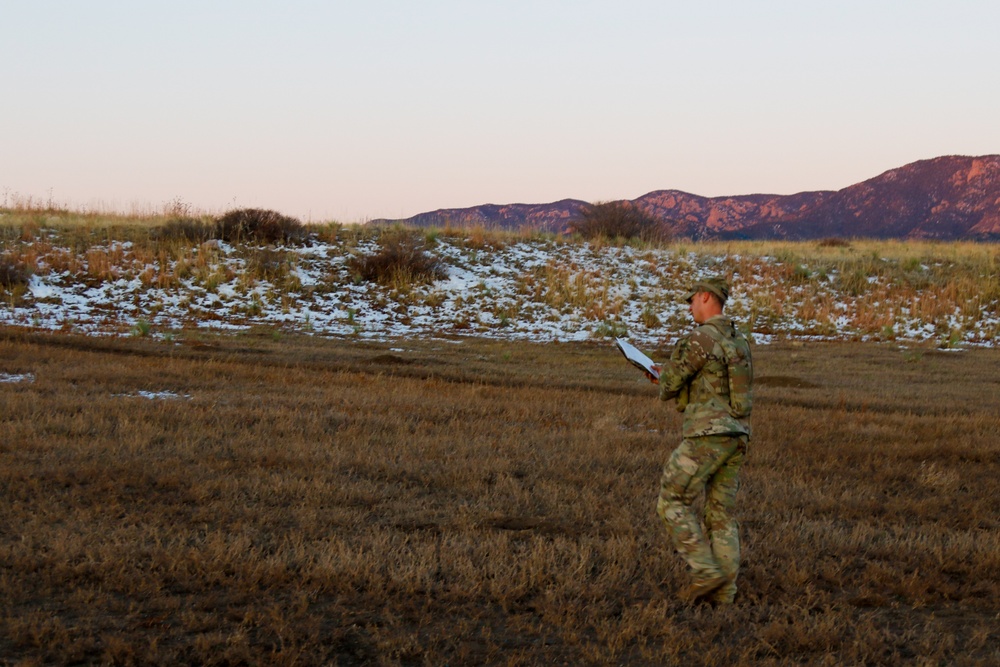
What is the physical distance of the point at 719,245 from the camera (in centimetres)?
3600

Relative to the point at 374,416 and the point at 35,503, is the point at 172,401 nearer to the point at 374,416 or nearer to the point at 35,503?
the point at 374,416

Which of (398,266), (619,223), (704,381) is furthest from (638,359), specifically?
(619,223)

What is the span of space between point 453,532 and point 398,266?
872 inches

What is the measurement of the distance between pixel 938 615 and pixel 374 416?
6510 millimetres

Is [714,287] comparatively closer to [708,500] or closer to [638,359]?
[638,359]

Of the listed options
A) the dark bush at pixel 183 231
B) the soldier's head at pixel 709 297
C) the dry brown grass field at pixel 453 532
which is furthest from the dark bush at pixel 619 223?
the soldier's head at pixel 709 297

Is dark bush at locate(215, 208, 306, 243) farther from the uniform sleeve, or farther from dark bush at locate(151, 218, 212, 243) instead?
the uniform sleeve

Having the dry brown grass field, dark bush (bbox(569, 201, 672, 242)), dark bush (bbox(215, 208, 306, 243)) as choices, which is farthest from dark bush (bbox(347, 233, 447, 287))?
the dry brown grass field

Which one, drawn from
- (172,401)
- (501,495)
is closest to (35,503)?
(501,495)

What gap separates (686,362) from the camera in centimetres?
479

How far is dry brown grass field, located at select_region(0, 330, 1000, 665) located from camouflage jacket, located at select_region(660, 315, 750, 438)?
1.06 meters

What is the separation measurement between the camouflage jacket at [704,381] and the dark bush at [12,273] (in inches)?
893

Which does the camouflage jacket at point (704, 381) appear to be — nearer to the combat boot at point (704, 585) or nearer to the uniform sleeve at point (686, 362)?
the uniform sleeve at point (686, 362)

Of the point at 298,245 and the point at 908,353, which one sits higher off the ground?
the point at 298,245
